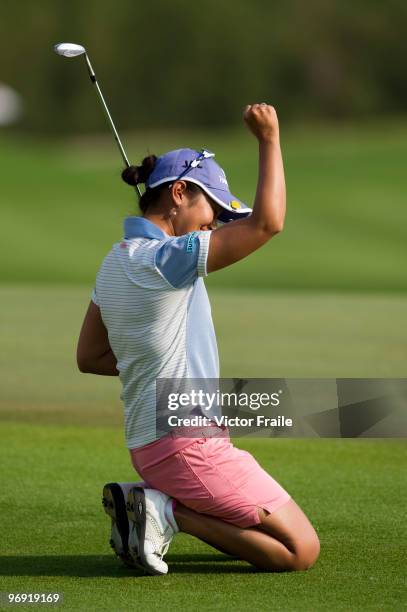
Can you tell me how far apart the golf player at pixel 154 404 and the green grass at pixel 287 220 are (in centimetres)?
1155

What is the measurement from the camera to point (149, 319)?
14.8 ft

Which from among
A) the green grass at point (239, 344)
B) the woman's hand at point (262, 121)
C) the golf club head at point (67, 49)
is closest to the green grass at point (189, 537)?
the green grass at point (239, 344)

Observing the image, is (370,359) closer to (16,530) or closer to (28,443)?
(28,443)

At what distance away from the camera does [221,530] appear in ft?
15.1

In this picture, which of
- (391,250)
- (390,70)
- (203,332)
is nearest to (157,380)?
(203,332)

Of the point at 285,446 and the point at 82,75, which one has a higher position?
the point at 82,75

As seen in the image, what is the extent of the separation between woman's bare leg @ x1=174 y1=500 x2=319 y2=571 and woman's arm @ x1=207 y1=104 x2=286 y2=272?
0.81 meters

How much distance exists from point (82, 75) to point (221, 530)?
7323cm

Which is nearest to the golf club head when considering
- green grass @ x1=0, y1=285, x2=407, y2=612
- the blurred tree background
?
green grass @ x1=0, y1=285, x2=407, y2=612

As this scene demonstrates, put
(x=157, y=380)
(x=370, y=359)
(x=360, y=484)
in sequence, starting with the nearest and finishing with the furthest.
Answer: (x=157, y=380)
(x=360, y=484)
(x=370, y=359)

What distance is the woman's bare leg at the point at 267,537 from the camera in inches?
179

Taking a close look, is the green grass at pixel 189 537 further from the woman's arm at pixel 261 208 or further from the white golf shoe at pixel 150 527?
the woman's arm at pixel 261 208

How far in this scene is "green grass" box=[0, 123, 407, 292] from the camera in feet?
61.8

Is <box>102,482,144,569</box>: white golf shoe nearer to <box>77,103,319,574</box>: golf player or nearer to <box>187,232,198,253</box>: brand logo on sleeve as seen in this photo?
<box>77,103,319,574</box>: golf player
